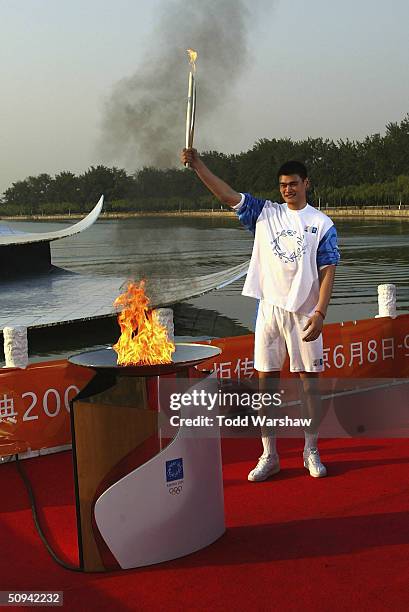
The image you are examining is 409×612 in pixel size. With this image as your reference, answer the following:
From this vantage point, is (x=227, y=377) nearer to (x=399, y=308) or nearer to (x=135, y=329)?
(x=135, y=329)

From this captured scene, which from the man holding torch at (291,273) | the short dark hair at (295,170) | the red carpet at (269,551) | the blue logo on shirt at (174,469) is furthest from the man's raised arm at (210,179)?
the red carpet at (269,551)

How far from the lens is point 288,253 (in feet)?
15.5

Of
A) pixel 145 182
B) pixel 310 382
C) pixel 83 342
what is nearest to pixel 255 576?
pixel 310 382

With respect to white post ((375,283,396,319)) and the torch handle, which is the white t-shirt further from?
white post ((375,283,396,319))

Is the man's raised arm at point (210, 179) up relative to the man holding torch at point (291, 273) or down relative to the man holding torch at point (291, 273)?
up

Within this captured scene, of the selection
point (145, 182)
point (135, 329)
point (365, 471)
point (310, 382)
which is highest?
point (145, 182)

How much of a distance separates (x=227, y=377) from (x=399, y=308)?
840 inches

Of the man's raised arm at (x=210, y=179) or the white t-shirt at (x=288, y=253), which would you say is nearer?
the man's raised arm at (x=210, y=179)

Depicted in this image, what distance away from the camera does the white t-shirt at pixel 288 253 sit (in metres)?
4.73

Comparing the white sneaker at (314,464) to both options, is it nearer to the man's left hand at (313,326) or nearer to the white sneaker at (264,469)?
the white sneaker at (264,469)

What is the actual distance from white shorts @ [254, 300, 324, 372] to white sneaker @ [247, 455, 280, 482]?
0.62 m

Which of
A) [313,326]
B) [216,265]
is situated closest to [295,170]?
[313,326]

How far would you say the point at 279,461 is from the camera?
537cm

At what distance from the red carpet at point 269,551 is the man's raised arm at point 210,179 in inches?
73.7
